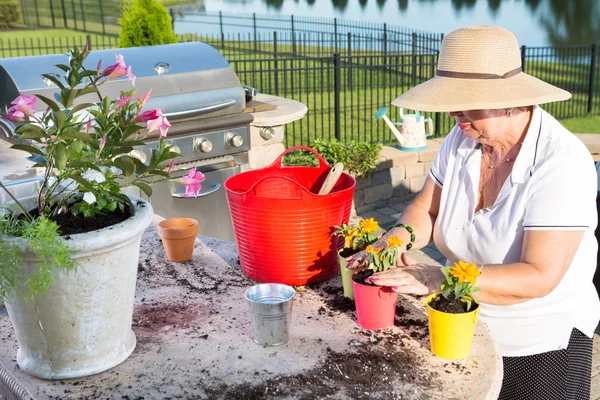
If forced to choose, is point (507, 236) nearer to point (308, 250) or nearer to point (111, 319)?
point (308, 250)

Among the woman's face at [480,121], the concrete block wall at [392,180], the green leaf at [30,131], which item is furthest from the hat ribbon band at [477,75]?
the concrete block wall at [392,180]

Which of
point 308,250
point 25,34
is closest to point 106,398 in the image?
point 308,250

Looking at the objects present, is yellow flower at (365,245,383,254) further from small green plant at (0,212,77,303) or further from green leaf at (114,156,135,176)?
small green plant at (0,212,77,303)

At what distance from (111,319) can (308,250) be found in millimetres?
694

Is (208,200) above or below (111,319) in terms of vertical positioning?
below

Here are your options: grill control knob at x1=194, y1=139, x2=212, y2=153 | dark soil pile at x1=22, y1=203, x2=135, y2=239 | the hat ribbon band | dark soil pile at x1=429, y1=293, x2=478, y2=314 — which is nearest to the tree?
grill control knob at x1=194, y1=139, x2=212, y2=153

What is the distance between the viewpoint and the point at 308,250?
2180 mm

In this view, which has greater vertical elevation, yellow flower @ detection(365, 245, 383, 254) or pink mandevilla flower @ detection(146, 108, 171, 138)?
pink mandevilla flower @ detection(146, 108, 171, 138)

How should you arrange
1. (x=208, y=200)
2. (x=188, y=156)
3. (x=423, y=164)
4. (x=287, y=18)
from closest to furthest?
(x=188, y=156)
(x=208, y=200)
(x=423, y=164)
(x=287, y=18)

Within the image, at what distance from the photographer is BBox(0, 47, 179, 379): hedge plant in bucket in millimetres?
1552

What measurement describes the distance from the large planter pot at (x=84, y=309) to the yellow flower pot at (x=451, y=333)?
786mm

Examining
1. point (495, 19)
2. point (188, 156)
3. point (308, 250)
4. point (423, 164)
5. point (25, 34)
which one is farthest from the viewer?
point (495, 19)

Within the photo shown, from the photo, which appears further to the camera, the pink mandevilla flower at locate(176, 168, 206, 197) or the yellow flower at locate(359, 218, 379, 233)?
the yellow flower at locate(359, 218, 379, 233)

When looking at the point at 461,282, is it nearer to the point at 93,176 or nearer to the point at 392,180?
the point at 93,176
